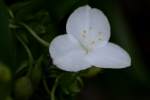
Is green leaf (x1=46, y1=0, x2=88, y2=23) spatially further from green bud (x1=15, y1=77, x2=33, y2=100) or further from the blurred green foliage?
green bud (x1=15, y1=77, x2=33, y2=100)

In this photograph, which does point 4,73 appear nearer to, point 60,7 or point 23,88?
point 23,88

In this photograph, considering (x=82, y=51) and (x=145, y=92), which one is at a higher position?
(x=82, y=51)

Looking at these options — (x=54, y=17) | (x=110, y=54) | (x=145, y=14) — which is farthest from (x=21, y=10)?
(x=145, y=14)

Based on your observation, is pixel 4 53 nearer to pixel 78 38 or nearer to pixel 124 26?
pixel 78 38

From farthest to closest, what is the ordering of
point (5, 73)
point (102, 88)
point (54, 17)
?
point (102, 88) < point (54, 17) < point (5, 73)

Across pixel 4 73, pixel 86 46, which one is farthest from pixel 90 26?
pixel 4 73

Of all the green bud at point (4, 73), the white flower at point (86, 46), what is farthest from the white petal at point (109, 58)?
the green bud at point (4, 73)
